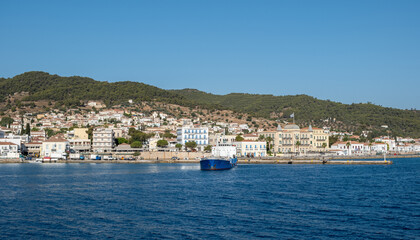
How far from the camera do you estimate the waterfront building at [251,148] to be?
329ft

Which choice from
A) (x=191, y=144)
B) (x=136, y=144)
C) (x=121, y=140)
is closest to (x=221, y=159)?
(x=191, y=144)

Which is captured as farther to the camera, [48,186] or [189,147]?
[189,147]

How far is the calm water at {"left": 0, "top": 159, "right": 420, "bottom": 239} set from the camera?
74.1ft

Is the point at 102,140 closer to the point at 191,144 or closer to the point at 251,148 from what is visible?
the point at 191,144

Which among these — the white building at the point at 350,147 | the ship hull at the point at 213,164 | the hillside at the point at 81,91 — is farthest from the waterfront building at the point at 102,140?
the hillside at the point at 81,91

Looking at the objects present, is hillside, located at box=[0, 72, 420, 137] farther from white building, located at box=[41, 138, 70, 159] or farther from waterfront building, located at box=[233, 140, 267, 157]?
white building, located at box=[41, 138, 70, 159]

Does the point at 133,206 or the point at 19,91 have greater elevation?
the point at 19,91

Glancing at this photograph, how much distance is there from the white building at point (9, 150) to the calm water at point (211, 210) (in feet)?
183

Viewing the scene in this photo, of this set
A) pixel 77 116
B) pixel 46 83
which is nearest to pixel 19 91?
pixel 46 83

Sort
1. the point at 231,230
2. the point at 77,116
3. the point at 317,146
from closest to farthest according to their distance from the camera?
the point at 231,230 < the point at 317,146 < the point at 77,116

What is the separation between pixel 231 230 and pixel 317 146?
9257 cm

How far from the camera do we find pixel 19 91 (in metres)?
181

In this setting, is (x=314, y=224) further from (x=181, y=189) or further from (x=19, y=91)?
(x=19, y=91)

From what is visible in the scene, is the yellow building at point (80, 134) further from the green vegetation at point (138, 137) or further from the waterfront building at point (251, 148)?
the waterfront building at point (251, 148)
